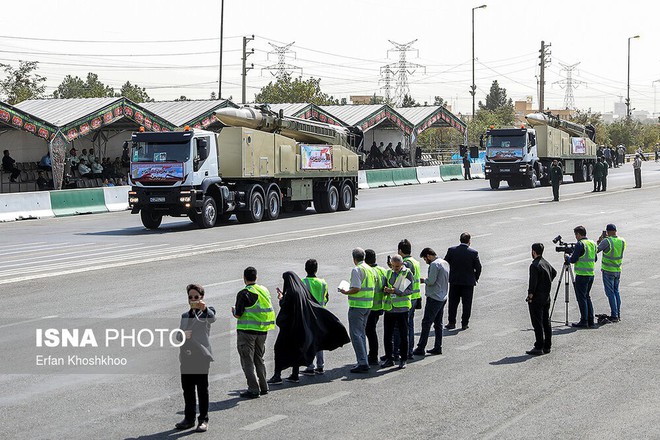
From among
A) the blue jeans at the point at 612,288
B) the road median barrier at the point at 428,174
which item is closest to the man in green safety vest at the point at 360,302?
the blue jeans at the point at 612,288

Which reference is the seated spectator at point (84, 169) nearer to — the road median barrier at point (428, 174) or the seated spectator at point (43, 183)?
the seated spectator at point (43, 183)

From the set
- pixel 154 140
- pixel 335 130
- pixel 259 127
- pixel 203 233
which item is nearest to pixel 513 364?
pixel 203 233

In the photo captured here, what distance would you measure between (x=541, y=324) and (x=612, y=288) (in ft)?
9.79

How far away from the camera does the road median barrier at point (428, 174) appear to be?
197 feet

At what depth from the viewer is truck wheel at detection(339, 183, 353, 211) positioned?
38094 mm

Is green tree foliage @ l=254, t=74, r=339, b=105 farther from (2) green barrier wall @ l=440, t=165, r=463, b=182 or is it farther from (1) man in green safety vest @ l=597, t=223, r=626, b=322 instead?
(1) man in green safety vest @ l=597, t=223, r=626, b=322

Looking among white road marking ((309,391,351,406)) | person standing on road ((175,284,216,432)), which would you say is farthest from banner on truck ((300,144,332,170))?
person standing on road ((175,284,216,432))

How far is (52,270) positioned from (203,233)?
8932 mm

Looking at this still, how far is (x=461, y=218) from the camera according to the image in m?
33.5

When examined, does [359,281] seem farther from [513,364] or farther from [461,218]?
[461,218]

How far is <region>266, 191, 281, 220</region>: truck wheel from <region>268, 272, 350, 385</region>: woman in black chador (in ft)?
74.1

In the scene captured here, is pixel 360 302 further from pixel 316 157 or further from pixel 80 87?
pixel 80 87

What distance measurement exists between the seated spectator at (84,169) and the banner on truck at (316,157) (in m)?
12.8

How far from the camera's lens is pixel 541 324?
507 inches
